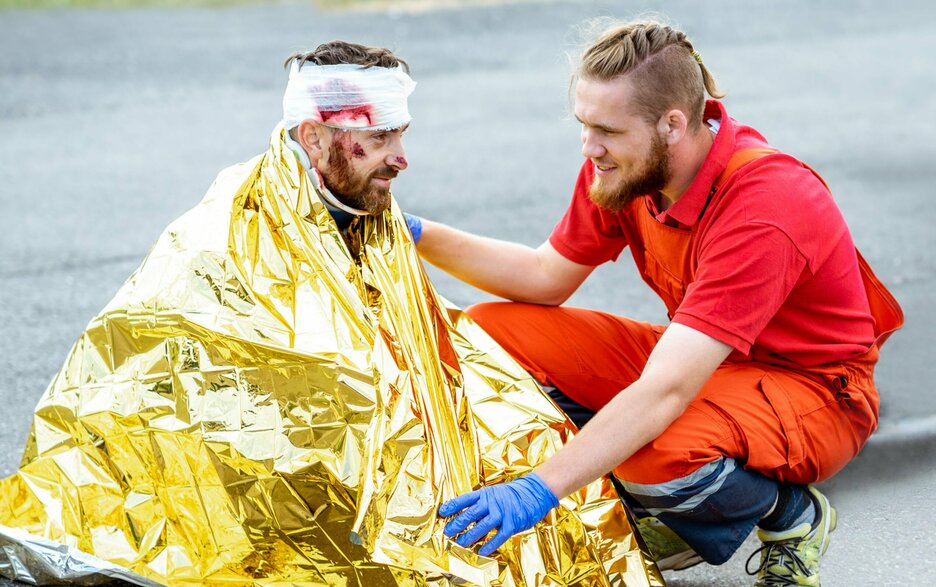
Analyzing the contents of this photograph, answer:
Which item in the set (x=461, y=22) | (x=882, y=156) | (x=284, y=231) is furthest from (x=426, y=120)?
(x=284, y=231)

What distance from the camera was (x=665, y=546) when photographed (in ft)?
9.48

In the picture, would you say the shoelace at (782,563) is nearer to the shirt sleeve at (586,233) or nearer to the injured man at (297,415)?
the injured man at (297,415)

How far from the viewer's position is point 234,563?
2533 mm

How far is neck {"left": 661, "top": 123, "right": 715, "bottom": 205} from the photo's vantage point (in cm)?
279

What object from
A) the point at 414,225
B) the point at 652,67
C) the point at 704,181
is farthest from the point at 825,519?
the point at 414,225

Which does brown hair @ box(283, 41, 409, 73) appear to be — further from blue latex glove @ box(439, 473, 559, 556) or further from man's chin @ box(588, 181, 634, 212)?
blue latex glove @ box(439, 473, 559, 556)

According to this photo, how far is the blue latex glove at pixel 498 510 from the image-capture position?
96.6 inches

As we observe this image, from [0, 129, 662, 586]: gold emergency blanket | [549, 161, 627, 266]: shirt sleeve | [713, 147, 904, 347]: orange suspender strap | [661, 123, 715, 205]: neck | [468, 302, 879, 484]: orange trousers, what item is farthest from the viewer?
[549, 161, 627, 266]: shirt sleeve

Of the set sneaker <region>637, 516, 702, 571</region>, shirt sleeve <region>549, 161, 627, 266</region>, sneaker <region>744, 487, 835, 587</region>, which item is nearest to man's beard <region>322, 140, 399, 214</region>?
shirt sleeve <region>549, 161, 627, 266</region>

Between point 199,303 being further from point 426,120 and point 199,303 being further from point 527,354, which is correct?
point 426,120

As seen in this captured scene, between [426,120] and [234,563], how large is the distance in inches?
221

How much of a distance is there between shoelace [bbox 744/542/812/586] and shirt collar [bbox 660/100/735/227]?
838 mm

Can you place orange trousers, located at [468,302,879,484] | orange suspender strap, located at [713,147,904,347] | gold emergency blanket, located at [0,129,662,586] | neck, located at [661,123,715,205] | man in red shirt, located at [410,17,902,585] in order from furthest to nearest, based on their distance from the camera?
orange suspender strap, located at [713,147,904,347] → neck, located at [661,123,715,205] → orange trousers, located at [468,302,879,484] → man in red shirt, located at [410,17,902,585] → gold emergency blanket, located at [0,129,662,586]

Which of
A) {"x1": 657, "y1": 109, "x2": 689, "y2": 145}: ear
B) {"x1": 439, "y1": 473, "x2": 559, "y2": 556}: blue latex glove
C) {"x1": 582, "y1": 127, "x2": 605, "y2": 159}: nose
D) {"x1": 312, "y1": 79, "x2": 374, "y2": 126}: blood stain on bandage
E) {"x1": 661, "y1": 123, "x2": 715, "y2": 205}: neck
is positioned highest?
{"x1": 312, "y1": 79, "x2": 374, "y2": 126}: blood stain on bandage
